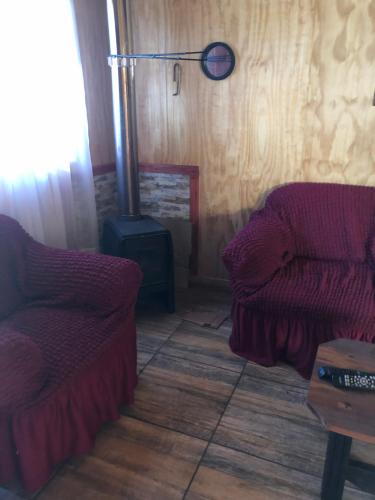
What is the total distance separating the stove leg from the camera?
1243 millimetres

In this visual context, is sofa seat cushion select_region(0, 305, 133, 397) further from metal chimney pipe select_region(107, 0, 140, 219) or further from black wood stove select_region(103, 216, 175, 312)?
metal chimney pipe select_region(107, 0, 140, 219)

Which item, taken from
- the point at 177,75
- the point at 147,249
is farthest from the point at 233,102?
the point at 147,249

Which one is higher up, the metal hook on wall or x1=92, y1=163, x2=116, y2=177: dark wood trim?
the metal hook on wall

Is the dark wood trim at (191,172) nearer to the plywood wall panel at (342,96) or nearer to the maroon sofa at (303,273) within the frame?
the maroon sofa at (303,273)

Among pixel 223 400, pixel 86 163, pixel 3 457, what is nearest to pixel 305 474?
pixel 223 400

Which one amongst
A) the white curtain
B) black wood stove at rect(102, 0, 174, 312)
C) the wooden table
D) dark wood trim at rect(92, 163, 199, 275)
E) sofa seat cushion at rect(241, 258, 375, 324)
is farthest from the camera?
dark wood trim at rect(92, 163, 199, 275)

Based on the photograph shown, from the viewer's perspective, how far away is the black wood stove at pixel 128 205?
92.5 inches

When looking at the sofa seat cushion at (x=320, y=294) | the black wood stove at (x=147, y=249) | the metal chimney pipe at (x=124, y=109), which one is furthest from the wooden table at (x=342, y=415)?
the metal chimney pipe at (x=124, y=109)

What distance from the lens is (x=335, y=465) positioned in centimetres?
128

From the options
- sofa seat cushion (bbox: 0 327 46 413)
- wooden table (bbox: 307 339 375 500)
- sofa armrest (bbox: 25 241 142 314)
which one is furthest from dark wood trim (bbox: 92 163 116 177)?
wooden table (bbox: 307 339 375 500)

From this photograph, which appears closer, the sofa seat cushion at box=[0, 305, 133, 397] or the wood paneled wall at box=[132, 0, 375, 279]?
the sofa seat cushion at box=[0, 305, 133, 397]

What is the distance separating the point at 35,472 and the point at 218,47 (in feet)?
8.18

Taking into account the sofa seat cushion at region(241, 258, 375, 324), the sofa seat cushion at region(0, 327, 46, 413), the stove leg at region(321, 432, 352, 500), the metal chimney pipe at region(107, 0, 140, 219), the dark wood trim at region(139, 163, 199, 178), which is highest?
the metal chimney pipe at region(107, 0, 140, 219)

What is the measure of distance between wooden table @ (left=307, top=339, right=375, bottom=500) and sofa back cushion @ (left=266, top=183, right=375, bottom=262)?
95 centimetres
